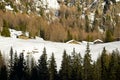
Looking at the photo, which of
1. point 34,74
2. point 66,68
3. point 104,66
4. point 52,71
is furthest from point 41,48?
point 104,66

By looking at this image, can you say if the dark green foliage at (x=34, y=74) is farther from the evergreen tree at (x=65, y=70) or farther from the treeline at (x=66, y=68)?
the evergreen tree at (x=65, y=70)

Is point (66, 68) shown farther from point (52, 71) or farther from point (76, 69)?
point (52, 71)

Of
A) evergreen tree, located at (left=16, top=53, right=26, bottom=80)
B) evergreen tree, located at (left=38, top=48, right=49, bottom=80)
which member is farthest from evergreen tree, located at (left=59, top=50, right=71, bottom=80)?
evergreen tree, located at (left=16, top=53, right=26, bottom=80)

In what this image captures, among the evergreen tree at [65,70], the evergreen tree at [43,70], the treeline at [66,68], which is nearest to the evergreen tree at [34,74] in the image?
the treeline at [66,68]

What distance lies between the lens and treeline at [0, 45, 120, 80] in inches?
4670

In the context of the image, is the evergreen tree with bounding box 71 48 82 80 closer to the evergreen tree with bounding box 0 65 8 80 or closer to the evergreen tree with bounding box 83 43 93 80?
the evergreen tree with bounding box 83 43 93 80

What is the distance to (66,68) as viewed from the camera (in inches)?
4818

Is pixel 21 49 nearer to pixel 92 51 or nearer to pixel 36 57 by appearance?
pixel 36 57

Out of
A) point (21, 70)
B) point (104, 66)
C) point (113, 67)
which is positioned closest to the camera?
point (113, 67)

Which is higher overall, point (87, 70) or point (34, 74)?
point (87, 70)

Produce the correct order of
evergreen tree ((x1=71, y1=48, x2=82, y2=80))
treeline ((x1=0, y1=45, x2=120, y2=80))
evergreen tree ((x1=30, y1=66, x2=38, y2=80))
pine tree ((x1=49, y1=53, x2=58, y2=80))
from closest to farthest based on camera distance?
1. treeline ((x1=0, y1=45, x2=120, y2=80))
2. evergreen tree ((x1=71, y1=48, x2=82, y2=80))
3. pine tree ((x1=49, y1=53, x2=58, y2=80))
4. evergreen tree ((x1=30, y1=66, x2=38, y2=80))

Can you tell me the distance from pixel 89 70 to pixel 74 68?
15.9 ft

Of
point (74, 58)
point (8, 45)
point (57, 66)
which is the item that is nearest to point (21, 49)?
point (8, 45)

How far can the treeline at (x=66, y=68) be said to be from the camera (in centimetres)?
11862
